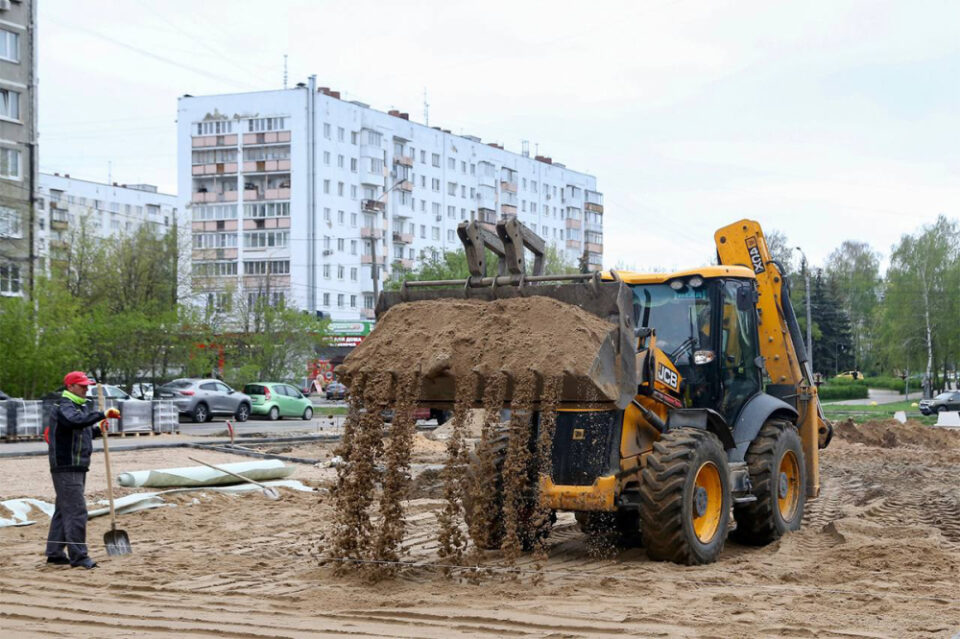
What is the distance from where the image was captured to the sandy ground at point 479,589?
751 cm

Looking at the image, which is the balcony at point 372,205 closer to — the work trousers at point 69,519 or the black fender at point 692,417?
the work trousers at point 69,519

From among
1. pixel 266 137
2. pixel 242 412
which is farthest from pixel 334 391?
pixel 266 137

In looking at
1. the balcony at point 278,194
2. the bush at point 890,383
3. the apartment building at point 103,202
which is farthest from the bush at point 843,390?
the apartment building at point 103,202

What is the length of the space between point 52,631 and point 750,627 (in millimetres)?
4538

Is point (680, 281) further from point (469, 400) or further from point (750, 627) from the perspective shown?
point (750, 627)

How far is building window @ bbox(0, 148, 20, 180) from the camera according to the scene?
5072 cm

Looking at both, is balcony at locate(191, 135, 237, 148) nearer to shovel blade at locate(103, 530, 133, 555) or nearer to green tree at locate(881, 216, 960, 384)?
green tree at locate(881, 216, 960, 384)

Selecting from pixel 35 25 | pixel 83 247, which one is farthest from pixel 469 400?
pixel 35 25

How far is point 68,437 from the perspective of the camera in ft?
35.3

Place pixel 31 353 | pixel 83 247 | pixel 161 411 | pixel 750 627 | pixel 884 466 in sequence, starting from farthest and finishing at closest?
pixel 83 247
pixel 31 353
pixel 161 411
pixel 884 466
pixel 750 627

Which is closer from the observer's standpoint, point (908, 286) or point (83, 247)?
point (83, 247)

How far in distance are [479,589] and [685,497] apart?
2.02 m

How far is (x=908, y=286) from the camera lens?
261 feet

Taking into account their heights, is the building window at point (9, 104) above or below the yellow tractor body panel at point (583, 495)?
above
